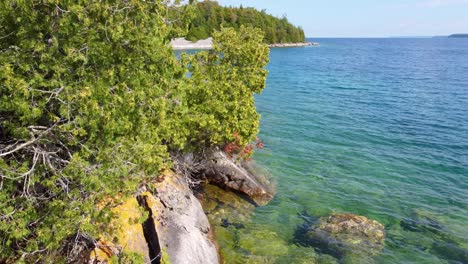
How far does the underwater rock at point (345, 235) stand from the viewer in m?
21.2

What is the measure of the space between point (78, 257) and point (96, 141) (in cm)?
397

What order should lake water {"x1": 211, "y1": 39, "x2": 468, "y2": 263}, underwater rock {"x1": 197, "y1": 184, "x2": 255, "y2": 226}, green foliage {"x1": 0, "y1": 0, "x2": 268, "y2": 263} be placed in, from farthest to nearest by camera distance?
underwater rock {"x1": 197, "y1": 184, "x2": 255, "y2": 226} → lake water {"x1": 211, "y1": 39, "x2": 468, "y2": 263} → green foliage {"x1": 0, "y1": 0, "x2": 268, "y2": 263}

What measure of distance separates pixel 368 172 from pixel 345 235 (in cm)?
1126

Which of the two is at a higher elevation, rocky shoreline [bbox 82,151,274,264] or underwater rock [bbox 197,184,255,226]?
rocky shoreline [bbox 82,151,274,264]

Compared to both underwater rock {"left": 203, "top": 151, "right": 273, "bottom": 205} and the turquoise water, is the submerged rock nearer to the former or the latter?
the turquoise water

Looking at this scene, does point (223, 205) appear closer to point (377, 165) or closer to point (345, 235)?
point (345, 235)

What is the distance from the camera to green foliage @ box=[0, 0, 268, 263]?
1154cm

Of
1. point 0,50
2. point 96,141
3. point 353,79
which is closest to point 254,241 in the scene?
point 96,141

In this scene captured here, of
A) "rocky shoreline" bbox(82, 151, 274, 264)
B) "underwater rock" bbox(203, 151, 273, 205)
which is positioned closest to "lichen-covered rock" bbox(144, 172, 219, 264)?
"rocky shoreline" bbox(82, 151, 274, 264)

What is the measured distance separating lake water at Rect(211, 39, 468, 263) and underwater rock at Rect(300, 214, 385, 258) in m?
0.52

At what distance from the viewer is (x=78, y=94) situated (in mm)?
11320

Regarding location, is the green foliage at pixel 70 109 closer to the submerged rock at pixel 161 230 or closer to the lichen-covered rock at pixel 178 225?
the submerged rock at pixel 161 230

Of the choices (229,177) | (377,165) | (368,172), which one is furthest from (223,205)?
(377,165)

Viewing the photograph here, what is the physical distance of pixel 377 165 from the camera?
33812 millimetres
